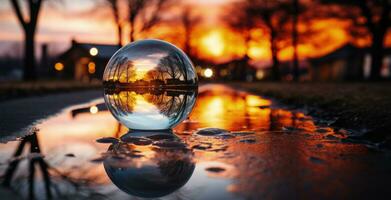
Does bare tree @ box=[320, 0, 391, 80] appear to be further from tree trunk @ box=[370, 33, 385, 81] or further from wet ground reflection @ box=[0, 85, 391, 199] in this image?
wet ground reflection @ box=[0, 85, 391, 199]

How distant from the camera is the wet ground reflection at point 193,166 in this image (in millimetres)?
2693

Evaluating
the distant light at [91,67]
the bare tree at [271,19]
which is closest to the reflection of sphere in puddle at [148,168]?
A: the bare tree at [271,19]

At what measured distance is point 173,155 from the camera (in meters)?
3.83

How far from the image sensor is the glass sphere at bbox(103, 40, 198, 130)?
16.3ft

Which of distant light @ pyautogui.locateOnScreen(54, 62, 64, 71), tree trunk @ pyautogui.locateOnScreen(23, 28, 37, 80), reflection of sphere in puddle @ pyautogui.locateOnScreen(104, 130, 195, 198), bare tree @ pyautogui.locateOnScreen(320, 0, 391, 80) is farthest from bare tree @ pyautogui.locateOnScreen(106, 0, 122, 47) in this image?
reflection of sphere in puddle @ pyautogui.locateOnScreen(104, 130, 195, 198)

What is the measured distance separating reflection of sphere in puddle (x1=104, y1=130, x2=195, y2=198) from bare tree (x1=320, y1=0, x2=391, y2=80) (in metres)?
27.6

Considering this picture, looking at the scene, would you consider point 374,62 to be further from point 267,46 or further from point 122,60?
point 122,60

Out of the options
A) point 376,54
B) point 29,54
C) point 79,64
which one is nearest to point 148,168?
point 29,54

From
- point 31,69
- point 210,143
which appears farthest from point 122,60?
point 31,69

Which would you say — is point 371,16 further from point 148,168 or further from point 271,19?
point 148,168

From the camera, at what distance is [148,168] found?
3297 millimetres

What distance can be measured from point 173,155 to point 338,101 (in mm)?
6480

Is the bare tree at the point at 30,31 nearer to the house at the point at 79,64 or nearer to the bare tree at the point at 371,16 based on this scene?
the house at the point at 79,64

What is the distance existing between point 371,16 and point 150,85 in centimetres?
2920
